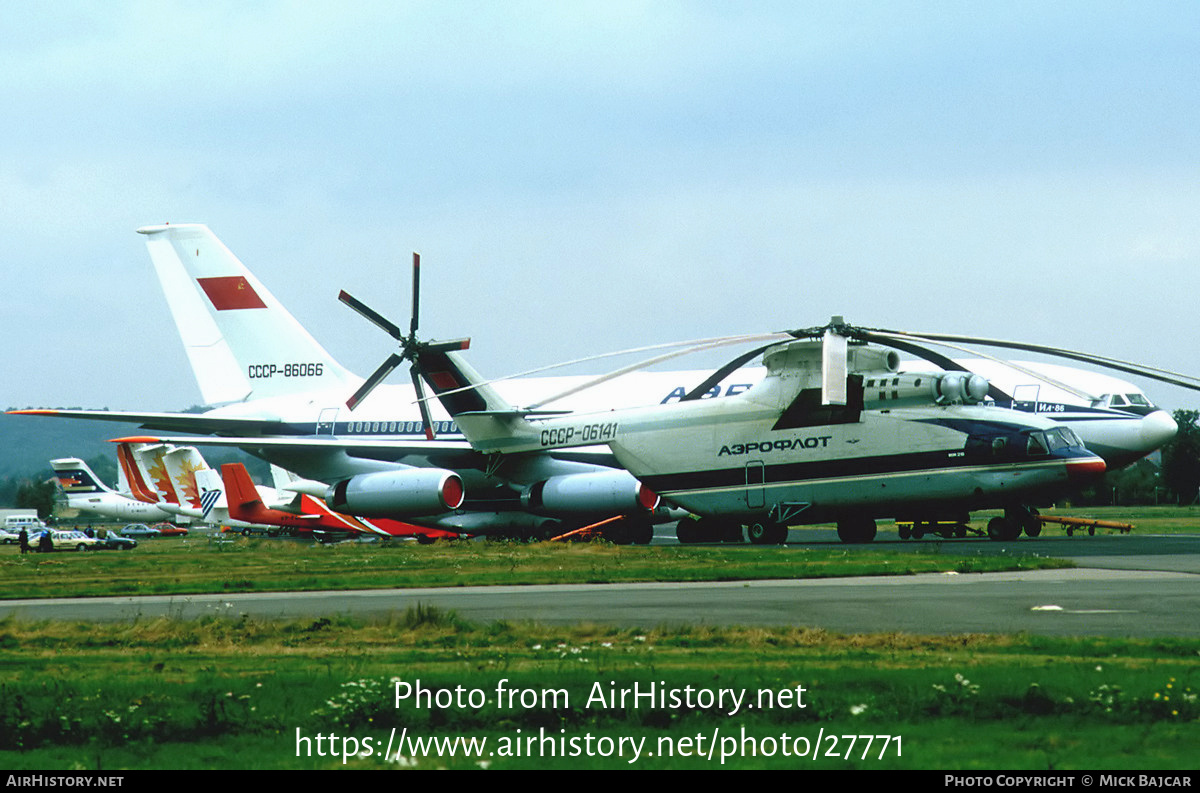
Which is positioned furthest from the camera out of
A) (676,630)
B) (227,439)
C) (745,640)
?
(227,439)

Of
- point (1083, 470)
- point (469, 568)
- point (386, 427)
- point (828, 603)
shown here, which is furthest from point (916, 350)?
point (386, 427)

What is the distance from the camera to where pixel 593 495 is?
33562 millimetres

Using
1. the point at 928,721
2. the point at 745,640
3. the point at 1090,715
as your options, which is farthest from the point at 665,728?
the point at 745,640

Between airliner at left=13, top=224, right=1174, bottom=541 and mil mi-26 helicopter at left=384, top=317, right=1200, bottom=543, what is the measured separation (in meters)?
1.83

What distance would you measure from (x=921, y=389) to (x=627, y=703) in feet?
71.2

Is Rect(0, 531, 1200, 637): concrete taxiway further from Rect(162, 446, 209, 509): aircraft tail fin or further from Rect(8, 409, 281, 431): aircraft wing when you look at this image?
Rect(162, 446, 209, 509): aircraft tail fin

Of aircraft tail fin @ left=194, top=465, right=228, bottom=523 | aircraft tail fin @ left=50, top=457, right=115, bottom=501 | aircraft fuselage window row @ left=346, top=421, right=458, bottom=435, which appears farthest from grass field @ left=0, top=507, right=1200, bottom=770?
aircraft tail fin @ left=50, top=457, right=115, bottom=501

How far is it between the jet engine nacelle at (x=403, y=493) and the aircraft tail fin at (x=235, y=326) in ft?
25.9

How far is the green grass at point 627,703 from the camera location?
22.9 ft

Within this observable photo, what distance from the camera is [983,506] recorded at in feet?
94.6

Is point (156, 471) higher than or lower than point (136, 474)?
higher

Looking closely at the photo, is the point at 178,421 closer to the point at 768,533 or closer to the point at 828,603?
the point at 768,533

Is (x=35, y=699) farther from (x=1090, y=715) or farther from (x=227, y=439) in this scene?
(x=227, y=439)
